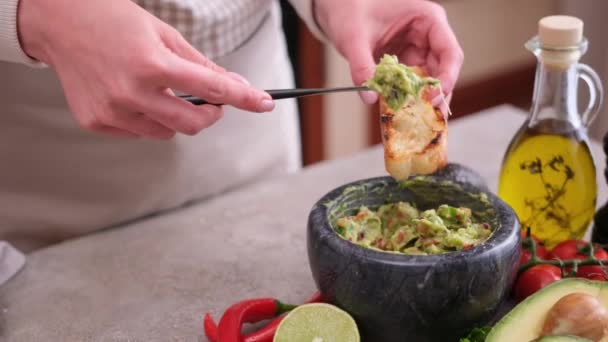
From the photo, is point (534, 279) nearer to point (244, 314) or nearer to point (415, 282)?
point (415, 282)

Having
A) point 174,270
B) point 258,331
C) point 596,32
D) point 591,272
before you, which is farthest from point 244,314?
point 596,32

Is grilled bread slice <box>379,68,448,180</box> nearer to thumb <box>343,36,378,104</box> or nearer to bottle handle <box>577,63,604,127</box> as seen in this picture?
thumb <box>343,36,378,104</box>

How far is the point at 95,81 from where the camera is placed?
833 mm

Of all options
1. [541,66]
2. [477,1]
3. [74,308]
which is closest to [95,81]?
[74,308]

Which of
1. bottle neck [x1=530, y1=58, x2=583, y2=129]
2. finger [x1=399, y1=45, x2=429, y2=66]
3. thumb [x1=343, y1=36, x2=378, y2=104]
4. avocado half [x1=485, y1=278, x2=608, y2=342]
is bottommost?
avocado half [x1=485, y1=278, x2=608, y2=342]

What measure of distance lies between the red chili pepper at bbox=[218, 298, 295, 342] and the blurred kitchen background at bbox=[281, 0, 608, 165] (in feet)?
5.63

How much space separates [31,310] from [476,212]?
0.67m

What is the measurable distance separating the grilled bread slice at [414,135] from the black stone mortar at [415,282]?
118 millimetres

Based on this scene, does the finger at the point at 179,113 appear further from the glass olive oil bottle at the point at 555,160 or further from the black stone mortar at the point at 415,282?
the glass olive oil bottle at the point at 555,160

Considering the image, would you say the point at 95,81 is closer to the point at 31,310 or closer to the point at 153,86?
the point at 153,86

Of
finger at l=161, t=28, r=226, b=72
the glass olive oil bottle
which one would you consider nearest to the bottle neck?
the glass olive oil bottle

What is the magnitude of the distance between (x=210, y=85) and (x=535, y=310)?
47 cm

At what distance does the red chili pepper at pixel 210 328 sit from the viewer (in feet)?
3.18

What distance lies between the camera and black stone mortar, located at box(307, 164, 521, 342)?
842 mm
